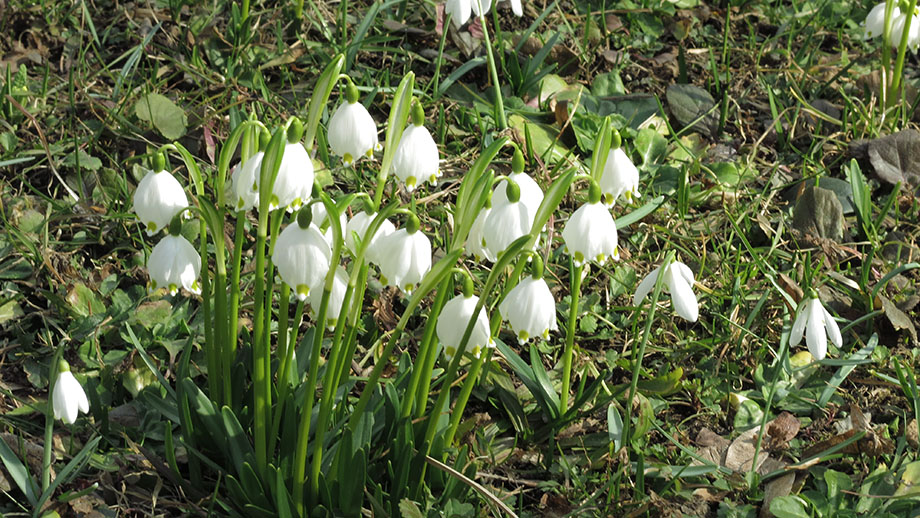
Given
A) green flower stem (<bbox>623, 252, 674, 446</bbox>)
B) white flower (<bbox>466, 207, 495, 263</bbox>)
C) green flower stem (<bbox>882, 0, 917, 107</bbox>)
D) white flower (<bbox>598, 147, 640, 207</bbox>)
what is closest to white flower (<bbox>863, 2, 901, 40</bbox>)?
green flower stem (<bbox>882, 0, 917, 107</bbox>)

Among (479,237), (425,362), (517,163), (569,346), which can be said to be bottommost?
(569,346)

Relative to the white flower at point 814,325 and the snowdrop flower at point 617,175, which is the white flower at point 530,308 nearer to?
the snowdrop flower at point 617,175

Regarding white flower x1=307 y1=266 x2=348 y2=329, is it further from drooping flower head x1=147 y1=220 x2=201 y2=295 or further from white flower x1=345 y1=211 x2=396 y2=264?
drooping flower head x1=147 y1=220 x2=201 y2=295

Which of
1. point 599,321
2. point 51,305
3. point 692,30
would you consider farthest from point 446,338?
point 692,30

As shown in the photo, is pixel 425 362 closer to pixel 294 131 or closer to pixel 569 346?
pixel 569 346

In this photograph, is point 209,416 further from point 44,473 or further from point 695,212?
point 695,212

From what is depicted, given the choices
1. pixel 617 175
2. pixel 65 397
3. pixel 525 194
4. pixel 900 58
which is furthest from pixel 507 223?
pixel 900 58
